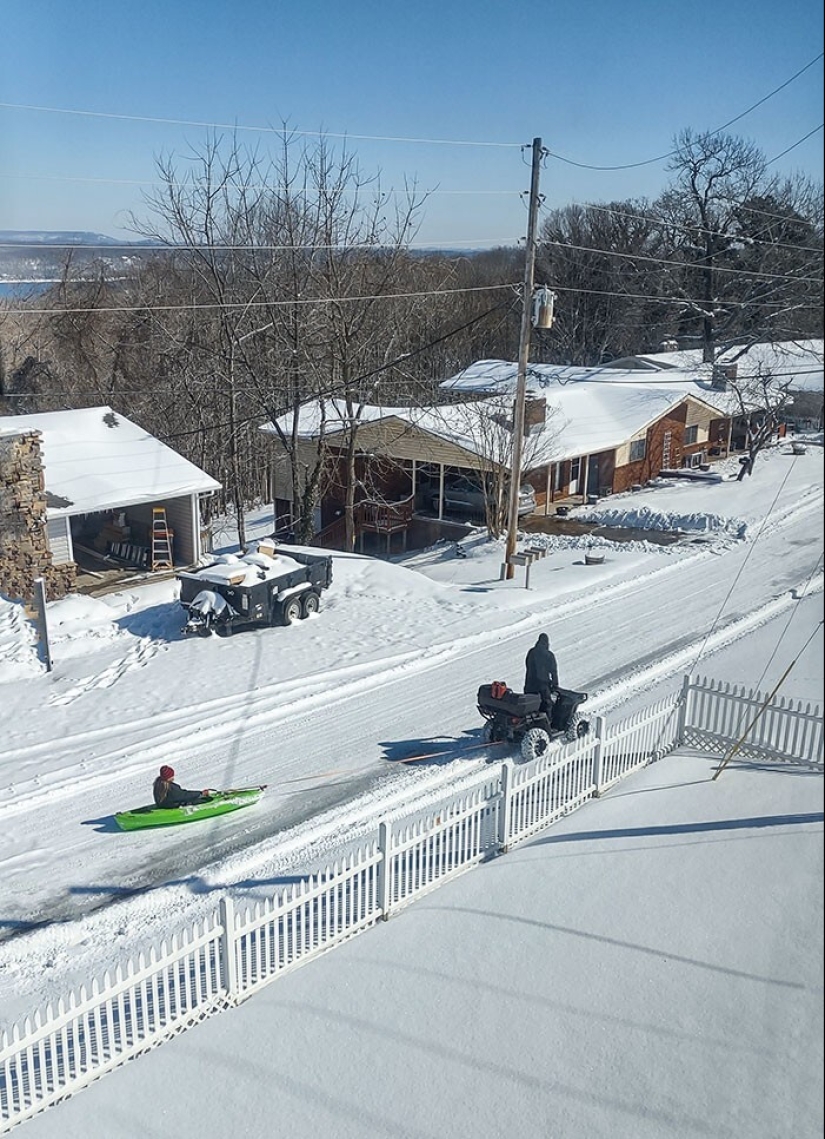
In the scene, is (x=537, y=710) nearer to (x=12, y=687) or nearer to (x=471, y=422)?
(x=12, y=687)

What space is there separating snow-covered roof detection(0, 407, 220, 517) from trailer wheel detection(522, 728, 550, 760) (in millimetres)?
7381

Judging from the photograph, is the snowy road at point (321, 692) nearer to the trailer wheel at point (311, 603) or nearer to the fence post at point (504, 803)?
the trailer wheel at point (311, 603)

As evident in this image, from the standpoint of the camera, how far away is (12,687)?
363 inches

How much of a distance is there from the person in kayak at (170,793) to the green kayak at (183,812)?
0.03 meters

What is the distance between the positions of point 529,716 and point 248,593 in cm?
417

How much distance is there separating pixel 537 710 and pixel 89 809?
3452mm

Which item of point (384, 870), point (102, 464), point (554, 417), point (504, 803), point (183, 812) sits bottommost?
point (183, 812)

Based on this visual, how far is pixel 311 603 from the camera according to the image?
1152 centimetres

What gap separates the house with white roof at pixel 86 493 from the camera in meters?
11.6

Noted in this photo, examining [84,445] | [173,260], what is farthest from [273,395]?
[84,445]

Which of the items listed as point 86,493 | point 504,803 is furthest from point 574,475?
point 504,803

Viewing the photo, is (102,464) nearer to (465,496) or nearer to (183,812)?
(465,496)

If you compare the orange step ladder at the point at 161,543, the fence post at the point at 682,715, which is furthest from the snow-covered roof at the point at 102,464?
the fence post at the point at 682,715

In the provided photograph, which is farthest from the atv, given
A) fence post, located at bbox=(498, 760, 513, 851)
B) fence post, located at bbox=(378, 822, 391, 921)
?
fence post, located at bbox=(378, 822, 391, 921)
